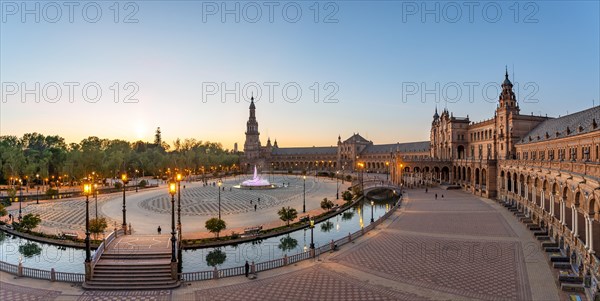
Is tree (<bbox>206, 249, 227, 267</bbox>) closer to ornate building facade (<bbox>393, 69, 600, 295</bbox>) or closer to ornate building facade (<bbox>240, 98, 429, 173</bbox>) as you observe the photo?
ornate building facade (<bbox>393, 69, 600, 295</bbox>)

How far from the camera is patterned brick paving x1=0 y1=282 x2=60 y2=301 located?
19.4 metres

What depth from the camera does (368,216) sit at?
52.5 metres

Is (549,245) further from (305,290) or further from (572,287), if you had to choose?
(305,290)

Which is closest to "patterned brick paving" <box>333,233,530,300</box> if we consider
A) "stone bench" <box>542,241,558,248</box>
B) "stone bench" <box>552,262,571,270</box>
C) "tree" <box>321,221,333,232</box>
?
"stone bench" <box>542,241,558,248</box>

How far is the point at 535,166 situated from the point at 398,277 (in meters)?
25.7

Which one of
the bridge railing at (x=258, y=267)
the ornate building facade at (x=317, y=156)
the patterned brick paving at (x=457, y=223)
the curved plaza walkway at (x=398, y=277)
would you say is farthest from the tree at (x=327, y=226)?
the ornate building facade at (x=317, y=156)

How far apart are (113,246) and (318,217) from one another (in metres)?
26.6

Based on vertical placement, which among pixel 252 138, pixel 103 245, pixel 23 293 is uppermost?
pixel 252 138

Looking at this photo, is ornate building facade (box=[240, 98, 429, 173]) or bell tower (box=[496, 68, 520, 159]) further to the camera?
ornate building facade (box=[240, 98, 429, 173])

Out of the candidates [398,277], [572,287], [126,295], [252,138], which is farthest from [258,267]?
[252,138]

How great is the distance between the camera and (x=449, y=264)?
24906 millimetres

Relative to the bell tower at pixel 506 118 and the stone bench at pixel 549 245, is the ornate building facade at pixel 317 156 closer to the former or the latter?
the bell tower at pixel 506 118

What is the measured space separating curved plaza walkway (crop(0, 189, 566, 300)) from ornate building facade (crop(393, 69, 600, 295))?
2878 mm

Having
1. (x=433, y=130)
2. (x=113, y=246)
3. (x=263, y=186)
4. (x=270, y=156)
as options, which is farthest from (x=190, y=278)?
(x=270, y=156)
